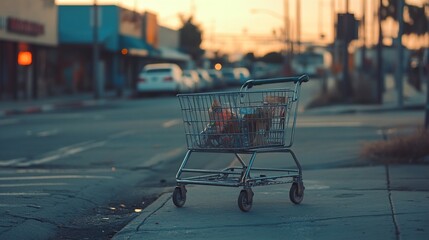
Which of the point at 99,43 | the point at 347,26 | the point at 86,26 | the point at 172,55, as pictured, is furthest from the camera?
the point at 172,55

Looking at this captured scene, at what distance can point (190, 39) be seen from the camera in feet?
303

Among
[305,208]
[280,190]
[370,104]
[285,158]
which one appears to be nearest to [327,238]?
[305,208]

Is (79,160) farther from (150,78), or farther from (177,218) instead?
(150,78)

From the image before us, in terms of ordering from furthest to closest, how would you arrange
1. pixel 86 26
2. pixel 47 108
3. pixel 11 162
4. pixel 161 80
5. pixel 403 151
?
pixel 86 26
pixel 161 80
pixel 47 108
pixel 11 162
pixel 403 151

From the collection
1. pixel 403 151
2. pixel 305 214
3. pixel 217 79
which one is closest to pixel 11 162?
pixel 403 151

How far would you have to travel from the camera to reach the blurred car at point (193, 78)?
52562mm

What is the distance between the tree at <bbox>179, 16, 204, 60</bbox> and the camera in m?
88.9

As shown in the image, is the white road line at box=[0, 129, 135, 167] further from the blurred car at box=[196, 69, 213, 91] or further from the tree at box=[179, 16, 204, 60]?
the tree at box=[179, 16, 204, 60]

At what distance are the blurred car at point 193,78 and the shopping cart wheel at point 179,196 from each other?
41712 mm

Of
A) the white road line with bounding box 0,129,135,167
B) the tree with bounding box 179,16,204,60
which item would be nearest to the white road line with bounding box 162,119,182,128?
the white road line with bounding box 0,129,135,167

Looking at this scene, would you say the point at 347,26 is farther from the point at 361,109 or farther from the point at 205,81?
the point at 205,81

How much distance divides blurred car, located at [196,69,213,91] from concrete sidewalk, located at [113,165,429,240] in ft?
150

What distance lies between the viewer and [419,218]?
835 cm

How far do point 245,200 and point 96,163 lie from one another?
6.81 m
